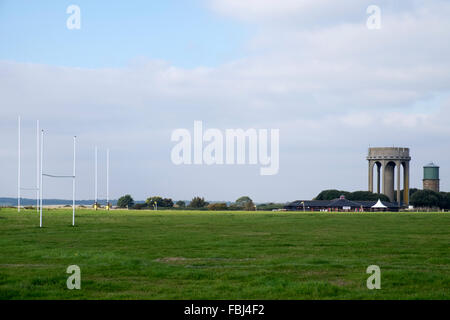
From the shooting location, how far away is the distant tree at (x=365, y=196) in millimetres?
177887

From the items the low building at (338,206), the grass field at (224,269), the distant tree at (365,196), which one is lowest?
the low building at (338,206)

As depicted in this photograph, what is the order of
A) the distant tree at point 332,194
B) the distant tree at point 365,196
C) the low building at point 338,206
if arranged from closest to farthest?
1. the low building at point 338,206
2. the distant tree at point 365,196
3. the distant tree at point 332,194

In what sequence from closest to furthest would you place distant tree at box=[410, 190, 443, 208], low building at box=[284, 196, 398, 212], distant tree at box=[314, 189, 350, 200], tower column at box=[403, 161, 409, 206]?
low building at box=[284, 196, 398, 212] < tower column at box=[403, 161, 409, 206] < distant tree at box=[410, 190, 443, 208] < distant tree at box=[314, 189, 350, 200]

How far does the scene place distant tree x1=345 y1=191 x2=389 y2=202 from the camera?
177887 mm

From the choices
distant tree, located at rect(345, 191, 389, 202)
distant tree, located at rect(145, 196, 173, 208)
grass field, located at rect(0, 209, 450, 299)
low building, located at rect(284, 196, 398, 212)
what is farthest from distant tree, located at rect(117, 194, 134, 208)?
grass field, located at rect(0, 209, 450, 299)

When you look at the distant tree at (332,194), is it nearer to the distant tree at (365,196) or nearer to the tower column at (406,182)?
the distant tree at (365,196)

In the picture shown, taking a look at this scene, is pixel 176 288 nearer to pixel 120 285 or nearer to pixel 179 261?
pixel 120 285

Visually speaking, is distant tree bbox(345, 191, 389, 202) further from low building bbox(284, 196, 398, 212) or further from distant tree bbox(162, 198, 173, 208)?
distant tree bbox(162, 198, 173, 208)

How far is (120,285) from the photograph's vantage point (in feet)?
55.5

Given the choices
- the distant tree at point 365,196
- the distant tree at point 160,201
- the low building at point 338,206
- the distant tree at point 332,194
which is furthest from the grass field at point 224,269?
the distant tree at point 332,194

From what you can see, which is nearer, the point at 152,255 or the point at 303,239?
the point at 152,255

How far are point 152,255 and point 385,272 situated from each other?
9872mm

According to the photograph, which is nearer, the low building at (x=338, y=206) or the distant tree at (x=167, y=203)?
the low building at (x=338, y=206)
